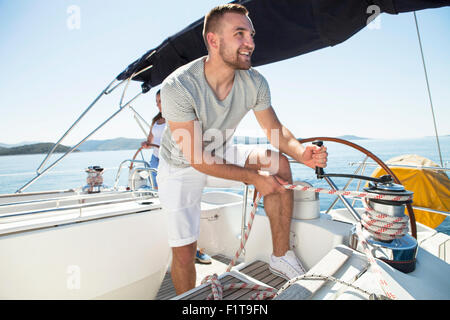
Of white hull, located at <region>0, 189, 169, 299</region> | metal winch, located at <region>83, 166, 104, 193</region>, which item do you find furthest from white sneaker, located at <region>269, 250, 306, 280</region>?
metal winch, located at <region>83, 166, 104, 193</region>

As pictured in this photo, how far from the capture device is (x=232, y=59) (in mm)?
1353

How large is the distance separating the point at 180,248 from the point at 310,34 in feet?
4.85

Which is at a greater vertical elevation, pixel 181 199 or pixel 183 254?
pixel 181 199

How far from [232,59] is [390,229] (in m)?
1.09

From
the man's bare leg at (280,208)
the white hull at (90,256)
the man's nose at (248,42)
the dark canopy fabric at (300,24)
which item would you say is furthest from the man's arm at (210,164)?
the dark canopy fabric at (300,24)

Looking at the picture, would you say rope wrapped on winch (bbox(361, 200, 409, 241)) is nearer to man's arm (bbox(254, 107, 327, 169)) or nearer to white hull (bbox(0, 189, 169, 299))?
man's arm (bbox(254, 107, 327, 169))

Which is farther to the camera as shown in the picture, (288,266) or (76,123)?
(76,123)

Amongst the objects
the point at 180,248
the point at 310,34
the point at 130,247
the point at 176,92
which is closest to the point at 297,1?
the point at 310,34

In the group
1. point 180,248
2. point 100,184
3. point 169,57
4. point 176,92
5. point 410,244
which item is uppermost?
point 169,57

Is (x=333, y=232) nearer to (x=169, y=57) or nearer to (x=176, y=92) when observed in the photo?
(x=176, y=92)

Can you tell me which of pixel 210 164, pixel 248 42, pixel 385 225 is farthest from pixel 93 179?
pixel 385 225

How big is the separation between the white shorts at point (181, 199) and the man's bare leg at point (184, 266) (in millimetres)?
43

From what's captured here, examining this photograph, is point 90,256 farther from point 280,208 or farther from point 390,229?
point 390,229

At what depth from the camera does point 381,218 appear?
2.76 feet
